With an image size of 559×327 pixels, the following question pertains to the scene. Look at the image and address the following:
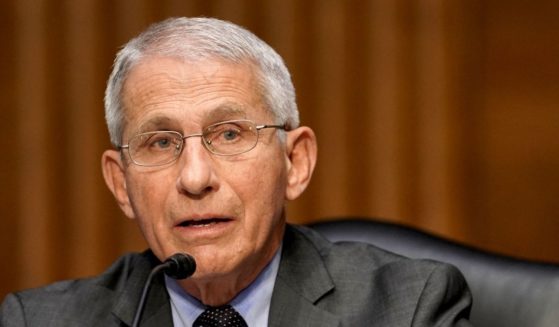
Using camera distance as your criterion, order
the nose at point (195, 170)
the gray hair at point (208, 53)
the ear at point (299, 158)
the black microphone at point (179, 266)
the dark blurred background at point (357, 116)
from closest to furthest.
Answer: the black microphone at point (179, 266), the nose at point (195, 170), the gray hair at point (208, 53), the ear at point (299, 158), the dark blurred background at point (357, 116)

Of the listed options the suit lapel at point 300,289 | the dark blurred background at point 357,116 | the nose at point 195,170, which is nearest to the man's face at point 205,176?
the nose at point 195,170

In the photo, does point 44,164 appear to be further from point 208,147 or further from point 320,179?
point 208,147

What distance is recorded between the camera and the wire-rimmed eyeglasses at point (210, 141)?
2221 millimetres

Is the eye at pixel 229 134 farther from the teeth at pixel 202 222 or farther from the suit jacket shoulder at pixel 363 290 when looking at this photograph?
the suit jacket shoulder at pixel 363 290

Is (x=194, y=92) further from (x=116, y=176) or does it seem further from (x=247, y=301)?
(x=247, y=301)

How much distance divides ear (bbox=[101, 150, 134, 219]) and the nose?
0.28m

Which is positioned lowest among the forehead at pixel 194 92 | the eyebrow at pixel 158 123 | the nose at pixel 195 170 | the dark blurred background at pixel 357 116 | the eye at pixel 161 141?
the dark blurred background at pixel 357 116

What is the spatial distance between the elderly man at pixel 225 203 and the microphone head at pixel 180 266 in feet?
0.36

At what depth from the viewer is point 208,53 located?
7.41 ft

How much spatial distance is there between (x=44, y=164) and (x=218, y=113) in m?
1.93

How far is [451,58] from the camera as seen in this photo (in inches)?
153

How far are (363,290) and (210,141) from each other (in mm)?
482

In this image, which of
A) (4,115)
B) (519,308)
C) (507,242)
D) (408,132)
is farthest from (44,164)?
(519,308)

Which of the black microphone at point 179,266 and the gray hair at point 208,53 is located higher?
the gray hair at point 208,53
